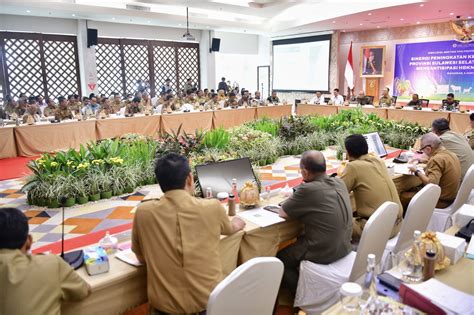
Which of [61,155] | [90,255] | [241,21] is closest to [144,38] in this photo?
[241,21]

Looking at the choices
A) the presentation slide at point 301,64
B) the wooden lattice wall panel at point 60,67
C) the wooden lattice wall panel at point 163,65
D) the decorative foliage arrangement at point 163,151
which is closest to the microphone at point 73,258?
the decorative foliage arrangement at point 163,151

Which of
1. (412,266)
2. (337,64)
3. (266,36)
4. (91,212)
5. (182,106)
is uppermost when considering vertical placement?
(266,36)

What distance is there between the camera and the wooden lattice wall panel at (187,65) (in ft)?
48.8

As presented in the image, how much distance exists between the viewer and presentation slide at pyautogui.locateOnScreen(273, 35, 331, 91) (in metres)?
14.6

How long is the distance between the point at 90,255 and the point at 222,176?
4.63 ft

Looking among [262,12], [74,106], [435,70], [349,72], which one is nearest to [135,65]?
[262,12]

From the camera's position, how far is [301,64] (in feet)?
50.6

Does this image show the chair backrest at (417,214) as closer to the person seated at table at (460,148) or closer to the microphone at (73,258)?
the person seated at table at (460,148)

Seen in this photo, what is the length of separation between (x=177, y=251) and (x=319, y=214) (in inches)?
39.0

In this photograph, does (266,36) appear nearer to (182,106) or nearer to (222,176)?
(182,106)

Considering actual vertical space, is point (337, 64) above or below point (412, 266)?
above

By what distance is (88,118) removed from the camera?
773 cm

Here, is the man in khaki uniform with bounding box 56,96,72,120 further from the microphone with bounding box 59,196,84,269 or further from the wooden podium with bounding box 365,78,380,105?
the wooden podium with bounding box 365,78,380,105

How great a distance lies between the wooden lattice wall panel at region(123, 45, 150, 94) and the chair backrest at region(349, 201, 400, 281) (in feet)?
40.8
